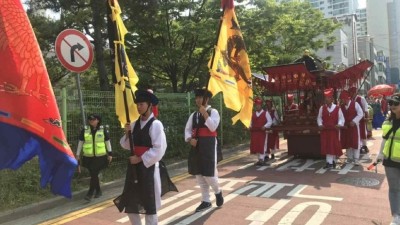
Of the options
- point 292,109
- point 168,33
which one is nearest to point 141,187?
point 292,109

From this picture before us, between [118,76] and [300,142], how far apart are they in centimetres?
832

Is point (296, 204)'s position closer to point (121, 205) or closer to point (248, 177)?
point (248, 177)

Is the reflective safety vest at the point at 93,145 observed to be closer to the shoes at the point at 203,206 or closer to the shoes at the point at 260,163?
the shoes at the point at 203,206

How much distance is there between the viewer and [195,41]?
56.9 feet

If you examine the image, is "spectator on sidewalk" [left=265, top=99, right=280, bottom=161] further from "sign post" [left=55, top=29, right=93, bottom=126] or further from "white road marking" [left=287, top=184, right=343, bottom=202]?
"sign post" [left=55, top=29, right=93, bottom=126]

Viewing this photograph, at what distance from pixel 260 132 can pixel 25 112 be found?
8.89 m

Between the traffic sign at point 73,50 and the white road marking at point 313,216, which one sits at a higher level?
the traffic sign at point 73,50

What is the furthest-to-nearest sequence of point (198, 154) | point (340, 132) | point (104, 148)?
1. point (340, 132)
2. point (104, 148)
3. point (198, 154)

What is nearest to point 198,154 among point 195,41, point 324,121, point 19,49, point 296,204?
point 296,204

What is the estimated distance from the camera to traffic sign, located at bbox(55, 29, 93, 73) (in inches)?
302

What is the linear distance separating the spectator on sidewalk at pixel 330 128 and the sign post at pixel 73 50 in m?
6.02

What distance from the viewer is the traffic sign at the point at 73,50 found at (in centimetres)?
767

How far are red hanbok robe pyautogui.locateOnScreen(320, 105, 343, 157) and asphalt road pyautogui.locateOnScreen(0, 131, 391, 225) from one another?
0.49 metres

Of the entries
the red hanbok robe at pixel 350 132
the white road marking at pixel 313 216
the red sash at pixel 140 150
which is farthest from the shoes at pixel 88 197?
the red hanbok robe at pixel 350 132
